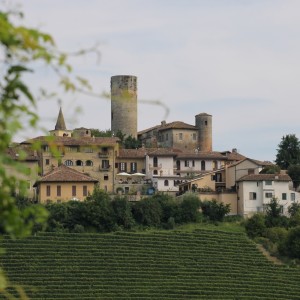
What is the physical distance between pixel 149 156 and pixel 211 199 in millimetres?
7450

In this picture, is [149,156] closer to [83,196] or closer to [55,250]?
[83,196]

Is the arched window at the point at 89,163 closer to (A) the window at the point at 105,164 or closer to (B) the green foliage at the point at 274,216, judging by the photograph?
(A) the window at the point at 105,164

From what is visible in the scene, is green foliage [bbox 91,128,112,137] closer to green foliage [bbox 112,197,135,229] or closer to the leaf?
green foliage [bbox 112,197,135,229]

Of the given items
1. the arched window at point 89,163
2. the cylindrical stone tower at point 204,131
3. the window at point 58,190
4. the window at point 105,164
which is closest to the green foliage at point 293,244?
the window at point 58,190

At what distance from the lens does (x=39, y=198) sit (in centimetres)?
6044

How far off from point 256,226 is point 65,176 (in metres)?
11.0

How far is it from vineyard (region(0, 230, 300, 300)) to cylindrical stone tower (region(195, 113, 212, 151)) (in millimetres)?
22453

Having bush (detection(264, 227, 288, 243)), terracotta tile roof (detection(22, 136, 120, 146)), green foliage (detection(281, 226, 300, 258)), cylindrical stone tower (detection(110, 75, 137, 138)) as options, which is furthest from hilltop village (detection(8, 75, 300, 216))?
cylindrical stone tower (detection(110, 75, 137, 138))

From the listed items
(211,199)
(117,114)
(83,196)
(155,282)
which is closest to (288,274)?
(155,282)

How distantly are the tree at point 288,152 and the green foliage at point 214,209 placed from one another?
13.3 metres

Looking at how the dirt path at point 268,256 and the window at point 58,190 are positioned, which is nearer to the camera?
the dirt path at point 268,256

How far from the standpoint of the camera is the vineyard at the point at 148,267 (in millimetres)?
47719

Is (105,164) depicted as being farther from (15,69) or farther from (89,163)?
(15,69)

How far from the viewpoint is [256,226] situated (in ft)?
190
